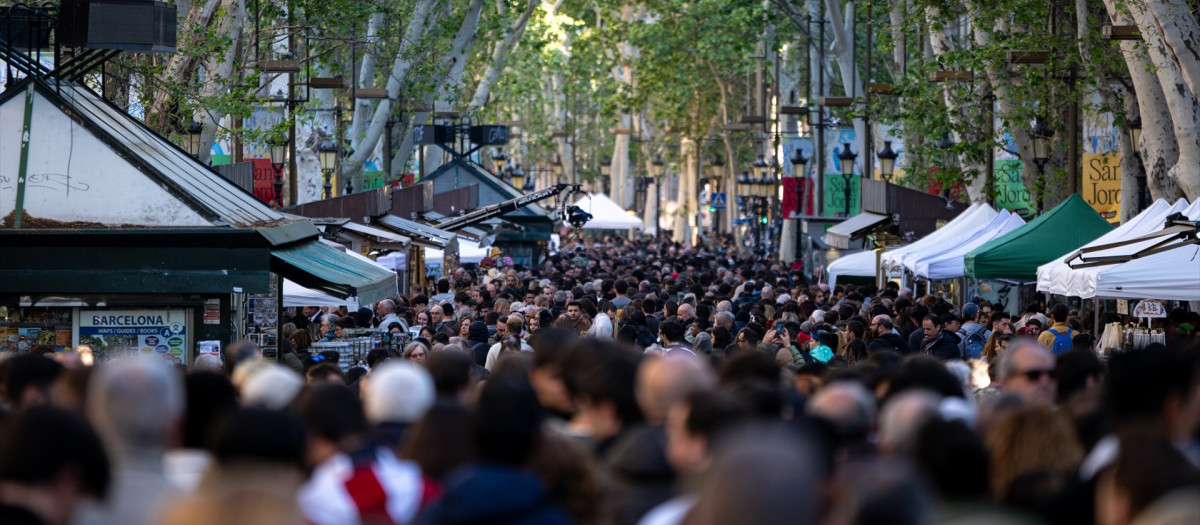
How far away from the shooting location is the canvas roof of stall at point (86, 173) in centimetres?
1156

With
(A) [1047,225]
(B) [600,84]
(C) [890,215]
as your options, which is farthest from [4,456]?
(B) [600,84]

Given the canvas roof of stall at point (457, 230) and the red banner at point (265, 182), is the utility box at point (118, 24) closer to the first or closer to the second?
the red banner at point (265, 182)

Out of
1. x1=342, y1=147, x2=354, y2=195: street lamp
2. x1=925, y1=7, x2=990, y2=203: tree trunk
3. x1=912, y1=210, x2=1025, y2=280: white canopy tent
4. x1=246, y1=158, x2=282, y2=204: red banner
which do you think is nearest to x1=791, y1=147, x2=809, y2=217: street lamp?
x1=925, y1=7, x2=990, y2=203: tree trunk

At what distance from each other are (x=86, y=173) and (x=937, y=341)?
756 cm

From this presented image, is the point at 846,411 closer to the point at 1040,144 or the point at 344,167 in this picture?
the point at 1040,144

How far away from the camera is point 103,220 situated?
456 inches

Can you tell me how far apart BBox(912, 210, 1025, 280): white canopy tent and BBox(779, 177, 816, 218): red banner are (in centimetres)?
1441

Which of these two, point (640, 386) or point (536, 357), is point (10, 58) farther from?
point (640, 386)

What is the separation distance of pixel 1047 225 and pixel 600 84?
61569 millimetres

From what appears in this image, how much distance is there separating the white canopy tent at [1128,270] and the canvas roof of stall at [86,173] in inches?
276

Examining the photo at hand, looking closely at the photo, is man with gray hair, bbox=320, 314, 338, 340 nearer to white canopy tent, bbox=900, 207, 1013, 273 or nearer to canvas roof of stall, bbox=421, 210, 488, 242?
white canopy tent, bbox=900, 207, 1013, 273

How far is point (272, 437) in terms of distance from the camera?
453cm

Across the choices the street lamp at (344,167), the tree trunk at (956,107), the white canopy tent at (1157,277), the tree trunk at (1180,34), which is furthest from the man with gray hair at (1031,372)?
the street lamp at (344,167)

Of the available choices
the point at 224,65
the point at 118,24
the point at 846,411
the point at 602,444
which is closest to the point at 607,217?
the point at 224,65
